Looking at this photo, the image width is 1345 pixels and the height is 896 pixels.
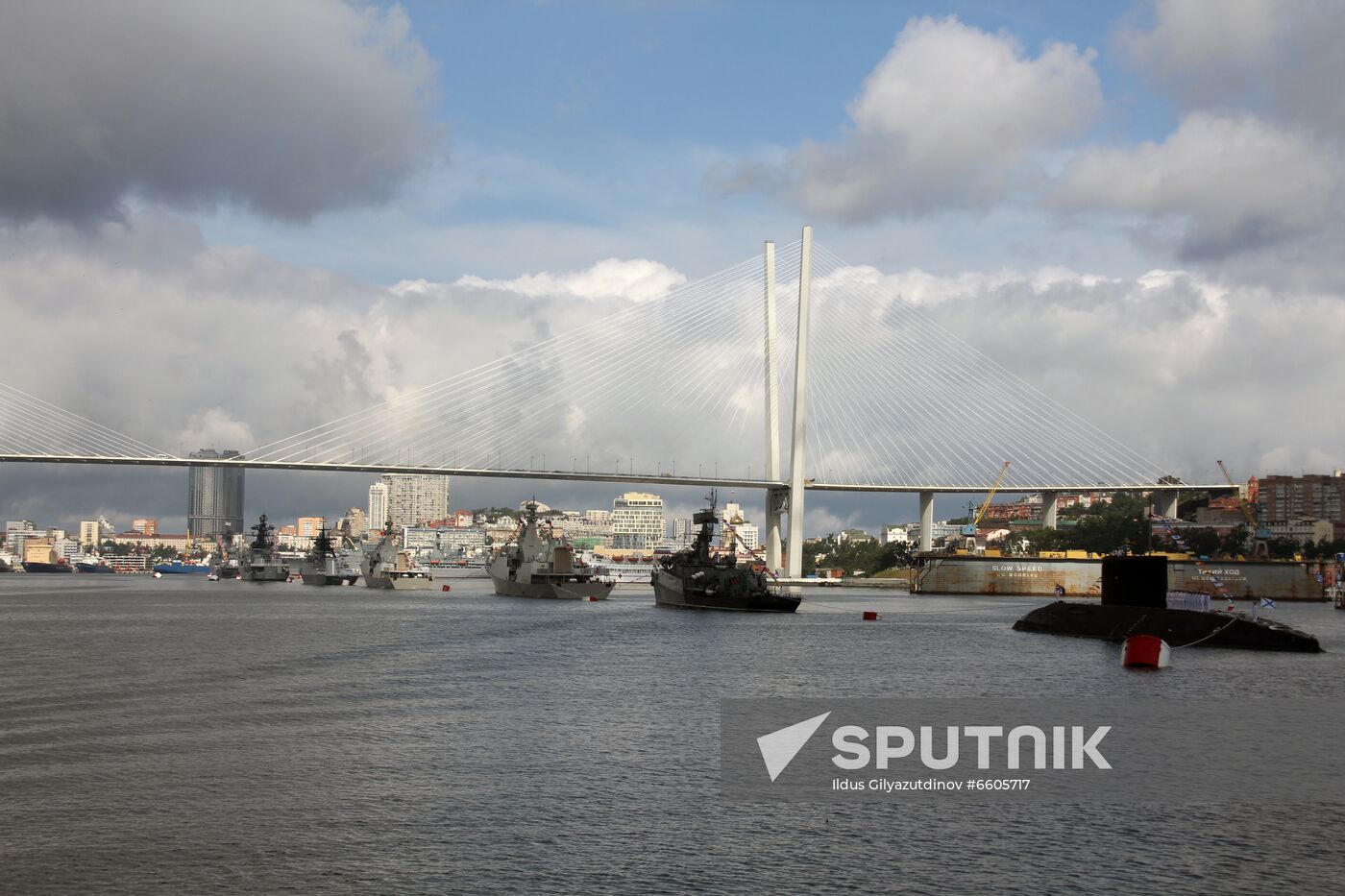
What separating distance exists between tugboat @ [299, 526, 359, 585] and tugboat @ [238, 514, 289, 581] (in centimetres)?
1655

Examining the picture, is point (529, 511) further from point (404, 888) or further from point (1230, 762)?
point (404, 888)

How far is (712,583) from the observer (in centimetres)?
8750

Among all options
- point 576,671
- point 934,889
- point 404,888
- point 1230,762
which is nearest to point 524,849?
point 404,888

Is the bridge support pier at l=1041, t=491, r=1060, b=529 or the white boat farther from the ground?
the bridge support pier at l=1041, t=491, r=1060, b=529

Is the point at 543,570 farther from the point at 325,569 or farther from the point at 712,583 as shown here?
the point at 325,569

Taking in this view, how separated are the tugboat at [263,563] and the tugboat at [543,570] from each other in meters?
65.4

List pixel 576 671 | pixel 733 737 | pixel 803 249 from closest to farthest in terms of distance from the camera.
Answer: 1. pixel 733 737
2. pixel 576 671
3. pixel 803 249

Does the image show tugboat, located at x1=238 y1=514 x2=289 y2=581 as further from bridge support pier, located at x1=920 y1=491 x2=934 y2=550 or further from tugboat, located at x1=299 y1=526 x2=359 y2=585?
bridge support pier, located at x1=920 y1=491 x2=934 y2=550

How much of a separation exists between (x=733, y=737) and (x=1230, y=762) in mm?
11004

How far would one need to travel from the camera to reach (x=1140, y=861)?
749 inches

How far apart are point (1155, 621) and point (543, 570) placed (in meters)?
61.2

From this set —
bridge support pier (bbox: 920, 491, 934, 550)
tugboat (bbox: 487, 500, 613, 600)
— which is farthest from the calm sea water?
bridge support pier (bbox: 920, 491, 934, 550)

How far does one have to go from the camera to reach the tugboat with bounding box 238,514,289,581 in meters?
170

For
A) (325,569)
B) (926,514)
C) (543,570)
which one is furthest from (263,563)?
(926,514)
